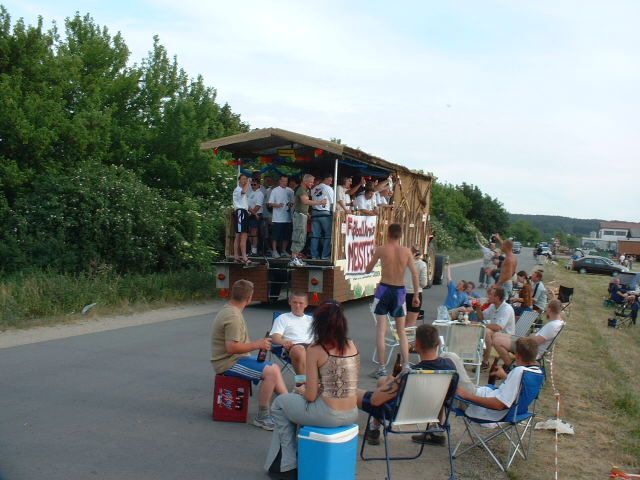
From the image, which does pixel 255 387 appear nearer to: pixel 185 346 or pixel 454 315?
pixel 185 346

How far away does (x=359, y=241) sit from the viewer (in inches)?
625

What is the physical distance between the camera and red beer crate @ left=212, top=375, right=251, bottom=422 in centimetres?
695

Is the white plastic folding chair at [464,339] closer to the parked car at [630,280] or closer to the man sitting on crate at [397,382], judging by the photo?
the man sitting on crate at [397,382]

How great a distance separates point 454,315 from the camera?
1185cm

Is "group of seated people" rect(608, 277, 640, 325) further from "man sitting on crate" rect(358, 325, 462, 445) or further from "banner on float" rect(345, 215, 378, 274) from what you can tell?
"man sitting on crate" rect(358, 325, 462, 445)

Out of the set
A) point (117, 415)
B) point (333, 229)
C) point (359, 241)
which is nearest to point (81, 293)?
point (333, 229)

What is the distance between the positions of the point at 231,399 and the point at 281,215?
8.55 meters

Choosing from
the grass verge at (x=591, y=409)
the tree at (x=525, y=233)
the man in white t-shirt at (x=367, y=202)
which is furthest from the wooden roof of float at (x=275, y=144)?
the tree at (x=525, y=233)

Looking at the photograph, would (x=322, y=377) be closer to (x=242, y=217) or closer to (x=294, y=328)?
(x=294, y=328)

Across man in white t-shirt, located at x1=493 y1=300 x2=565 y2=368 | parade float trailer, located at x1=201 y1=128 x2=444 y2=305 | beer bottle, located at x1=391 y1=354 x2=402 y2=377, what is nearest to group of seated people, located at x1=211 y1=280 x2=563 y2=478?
beer bottle, located at x1=391 y1=354 x2=402 y2=377

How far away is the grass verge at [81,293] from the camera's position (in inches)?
491

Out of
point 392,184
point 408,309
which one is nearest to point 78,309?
point 408,309

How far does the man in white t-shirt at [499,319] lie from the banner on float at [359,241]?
203 inches

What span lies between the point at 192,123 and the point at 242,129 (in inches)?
370
